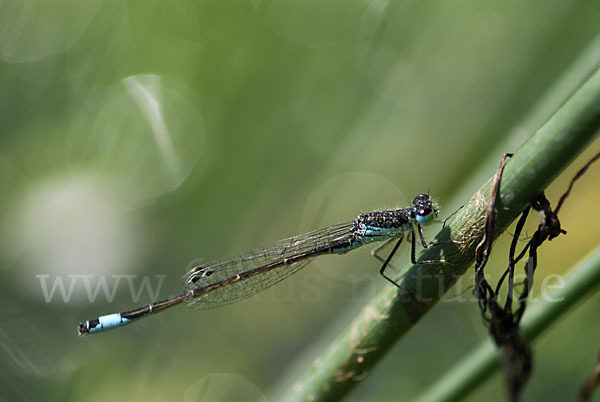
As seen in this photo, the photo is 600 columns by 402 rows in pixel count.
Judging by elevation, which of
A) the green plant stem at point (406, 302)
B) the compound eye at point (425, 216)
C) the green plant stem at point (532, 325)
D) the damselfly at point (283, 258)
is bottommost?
A: the green plant stem at point (532, 325)

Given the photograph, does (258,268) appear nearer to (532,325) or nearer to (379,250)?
(379,250)

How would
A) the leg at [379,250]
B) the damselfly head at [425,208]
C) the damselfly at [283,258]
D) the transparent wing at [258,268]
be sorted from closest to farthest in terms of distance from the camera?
1. the damselfly head at [425,208]
2. the damselfly at [283,258]
3. the transparent wing at [258,268]
4. the leg at [379,250]

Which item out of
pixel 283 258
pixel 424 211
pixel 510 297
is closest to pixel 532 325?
pixel 510 297

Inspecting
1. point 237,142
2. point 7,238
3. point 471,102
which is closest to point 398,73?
point 471,102

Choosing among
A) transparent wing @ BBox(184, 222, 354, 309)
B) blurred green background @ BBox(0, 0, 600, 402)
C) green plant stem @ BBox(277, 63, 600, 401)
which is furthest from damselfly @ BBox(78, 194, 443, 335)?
green plant stem @ BBox(277, 63, 600, 401)

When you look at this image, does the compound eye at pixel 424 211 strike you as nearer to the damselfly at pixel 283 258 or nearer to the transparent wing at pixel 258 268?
the damselfly at pixel 283 258

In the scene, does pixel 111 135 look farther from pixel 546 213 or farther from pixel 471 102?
pixel 546 213

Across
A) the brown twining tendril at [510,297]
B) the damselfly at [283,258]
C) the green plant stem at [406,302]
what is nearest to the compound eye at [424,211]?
the damselfly at [283,258]
